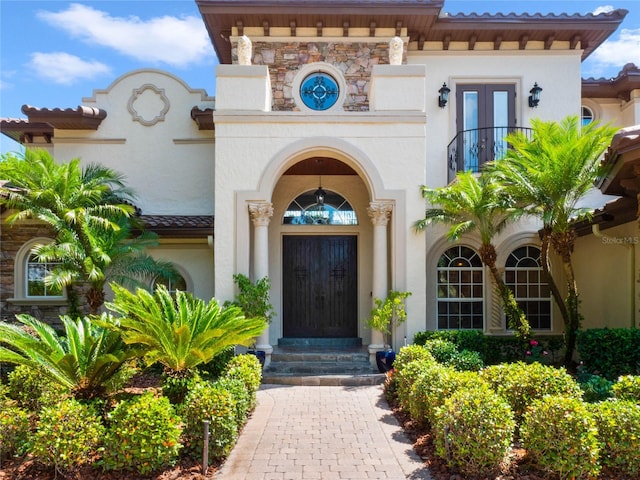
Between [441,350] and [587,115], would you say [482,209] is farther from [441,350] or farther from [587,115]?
[587,115]

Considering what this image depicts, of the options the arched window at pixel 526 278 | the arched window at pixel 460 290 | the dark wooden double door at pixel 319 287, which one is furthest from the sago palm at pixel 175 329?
the arched window at pixel 526 278

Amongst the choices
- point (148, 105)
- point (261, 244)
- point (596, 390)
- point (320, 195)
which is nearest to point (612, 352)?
point (596, 390)

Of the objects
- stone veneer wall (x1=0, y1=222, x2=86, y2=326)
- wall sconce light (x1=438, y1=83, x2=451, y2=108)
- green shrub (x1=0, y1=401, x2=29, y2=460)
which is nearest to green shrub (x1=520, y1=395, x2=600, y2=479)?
green shrub (x1=0, y1=401, x2=29, y2=460)

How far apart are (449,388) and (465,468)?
1.29 meters

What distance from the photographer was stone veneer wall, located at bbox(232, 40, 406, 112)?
1305cm

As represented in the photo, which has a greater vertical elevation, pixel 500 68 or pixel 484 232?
pixel 500 68

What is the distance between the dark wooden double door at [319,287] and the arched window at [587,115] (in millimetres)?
8175

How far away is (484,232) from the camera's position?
33.9ft

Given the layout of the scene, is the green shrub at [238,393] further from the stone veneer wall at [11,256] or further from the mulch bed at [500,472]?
the stone veneer wall at [11,256]

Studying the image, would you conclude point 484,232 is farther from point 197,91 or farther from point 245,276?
point 197,91

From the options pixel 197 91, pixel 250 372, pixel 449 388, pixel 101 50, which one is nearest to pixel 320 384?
pixel 250 372

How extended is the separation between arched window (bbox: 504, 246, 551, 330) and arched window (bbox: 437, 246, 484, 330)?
0.76 metres

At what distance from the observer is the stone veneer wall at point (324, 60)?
13.0 m

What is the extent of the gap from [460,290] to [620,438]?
24.3ft
